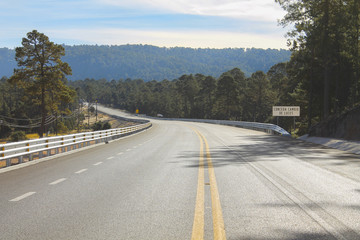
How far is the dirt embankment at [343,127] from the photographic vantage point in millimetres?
22750

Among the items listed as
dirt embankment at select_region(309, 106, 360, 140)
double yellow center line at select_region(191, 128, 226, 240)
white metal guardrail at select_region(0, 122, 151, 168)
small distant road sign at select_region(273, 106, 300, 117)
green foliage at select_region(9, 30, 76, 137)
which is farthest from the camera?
green foliage at select_region(9, 30, 76, 137)

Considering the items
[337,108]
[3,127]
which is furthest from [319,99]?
[3,127]

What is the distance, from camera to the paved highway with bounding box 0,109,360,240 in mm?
5488

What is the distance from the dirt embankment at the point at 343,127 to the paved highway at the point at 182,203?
37.3 feet

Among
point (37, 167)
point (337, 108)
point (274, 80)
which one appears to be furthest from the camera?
point (274, 80)

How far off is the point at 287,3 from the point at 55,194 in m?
32.6

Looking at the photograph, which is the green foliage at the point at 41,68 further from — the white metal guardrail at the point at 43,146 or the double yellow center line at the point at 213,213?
the double yellow center line at the point at 213,213

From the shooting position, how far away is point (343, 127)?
24391mm

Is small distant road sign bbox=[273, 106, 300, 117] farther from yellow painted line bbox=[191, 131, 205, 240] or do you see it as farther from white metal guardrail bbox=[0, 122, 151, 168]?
yellow painted line bbox=[191, 131, 205, 240]

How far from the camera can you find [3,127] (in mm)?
105062

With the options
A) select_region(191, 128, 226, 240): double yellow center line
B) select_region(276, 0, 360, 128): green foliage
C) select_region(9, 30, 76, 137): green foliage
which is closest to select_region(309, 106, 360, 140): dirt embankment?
select_region(276, 0, 360, 128): green foliage

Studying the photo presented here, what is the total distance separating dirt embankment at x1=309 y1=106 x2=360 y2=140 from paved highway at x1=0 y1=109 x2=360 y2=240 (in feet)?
37.3

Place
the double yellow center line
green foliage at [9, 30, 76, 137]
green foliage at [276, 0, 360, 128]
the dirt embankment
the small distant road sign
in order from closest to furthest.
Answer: the double yellow center line < the dirt embankment < green foliage at [276, 0, 360, 128] < the small distant road sign < green foliage at [9, 30, 76, 137]

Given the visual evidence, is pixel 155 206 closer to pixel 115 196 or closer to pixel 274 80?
pixel 115 196
